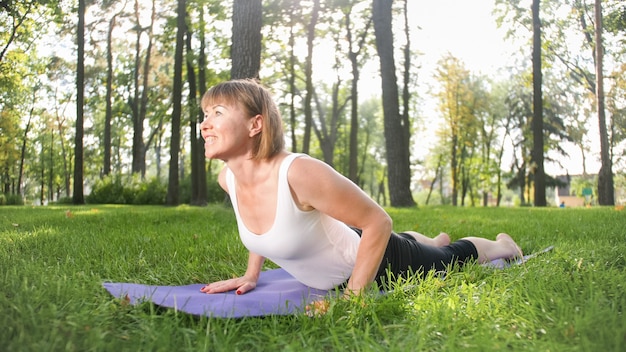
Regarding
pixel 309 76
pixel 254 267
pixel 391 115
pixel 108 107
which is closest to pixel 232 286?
pixel 254 267

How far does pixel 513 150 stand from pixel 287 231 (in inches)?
1443

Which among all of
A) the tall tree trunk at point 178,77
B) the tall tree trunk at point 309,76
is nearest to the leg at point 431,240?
the tall tree trunk at point 178,77

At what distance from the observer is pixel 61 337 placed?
179cm

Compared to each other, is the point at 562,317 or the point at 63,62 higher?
the point at 63,62

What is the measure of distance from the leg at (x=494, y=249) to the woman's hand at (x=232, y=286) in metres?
1.98

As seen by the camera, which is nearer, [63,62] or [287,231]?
[287,231]

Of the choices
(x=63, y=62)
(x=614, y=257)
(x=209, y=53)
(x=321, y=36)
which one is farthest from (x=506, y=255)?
(x=63, y=62)

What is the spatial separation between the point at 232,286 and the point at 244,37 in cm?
588

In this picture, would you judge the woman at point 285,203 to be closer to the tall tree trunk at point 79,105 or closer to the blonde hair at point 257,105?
the blonde hair at point 257,105

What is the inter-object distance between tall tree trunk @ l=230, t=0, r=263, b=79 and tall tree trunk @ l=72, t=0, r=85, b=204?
10.4 m

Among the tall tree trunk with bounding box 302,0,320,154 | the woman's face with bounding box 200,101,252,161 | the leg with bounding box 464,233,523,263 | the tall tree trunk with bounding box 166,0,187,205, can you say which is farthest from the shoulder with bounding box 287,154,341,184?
the tall tree trunk with bounding box 302,0,320,154

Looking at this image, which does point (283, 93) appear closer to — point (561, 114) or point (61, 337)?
point (561, 114)

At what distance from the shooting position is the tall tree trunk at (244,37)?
8.16 metres

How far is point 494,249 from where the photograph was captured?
4.24m
